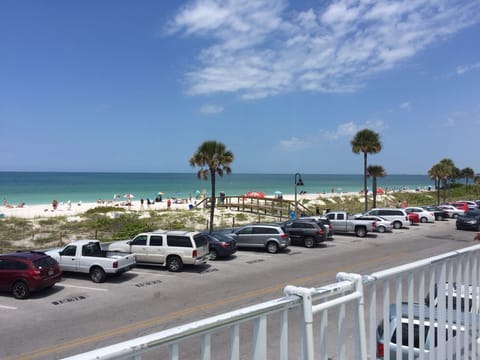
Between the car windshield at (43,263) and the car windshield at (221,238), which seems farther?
the car windshield at (221,238)

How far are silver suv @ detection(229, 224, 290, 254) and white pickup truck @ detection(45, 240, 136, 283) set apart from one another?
8.52m

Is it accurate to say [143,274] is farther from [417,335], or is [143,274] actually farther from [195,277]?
[417,335]

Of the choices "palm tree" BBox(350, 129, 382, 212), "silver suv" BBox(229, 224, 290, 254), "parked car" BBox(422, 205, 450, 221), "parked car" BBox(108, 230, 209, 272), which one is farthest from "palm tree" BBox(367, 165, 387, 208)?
"parked car" BBox(108, 230, 209, 272)

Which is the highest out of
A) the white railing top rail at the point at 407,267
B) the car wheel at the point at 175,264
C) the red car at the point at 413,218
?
the white railing top rail at the point at 407,267

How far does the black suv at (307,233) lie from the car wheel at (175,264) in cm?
1011

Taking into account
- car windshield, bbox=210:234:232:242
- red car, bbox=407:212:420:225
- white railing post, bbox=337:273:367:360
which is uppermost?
white railing post, bbox=337:273:367:360

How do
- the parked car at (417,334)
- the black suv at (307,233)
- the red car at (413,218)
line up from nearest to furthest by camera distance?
the parked car at (417,334)
the black suv at (307,233)
the red car at (413,218)

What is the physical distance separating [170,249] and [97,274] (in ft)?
11.6

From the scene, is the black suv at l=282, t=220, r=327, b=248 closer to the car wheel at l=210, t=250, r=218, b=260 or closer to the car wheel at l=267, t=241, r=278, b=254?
the car wheel at l=267, t=241, r=278, b=254

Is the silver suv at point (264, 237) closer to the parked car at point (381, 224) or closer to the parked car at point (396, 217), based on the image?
the parked car at point (381, 224)

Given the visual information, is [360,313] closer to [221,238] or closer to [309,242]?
[221,238]

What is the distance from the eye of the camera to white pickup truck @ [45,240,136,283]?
52.2ft

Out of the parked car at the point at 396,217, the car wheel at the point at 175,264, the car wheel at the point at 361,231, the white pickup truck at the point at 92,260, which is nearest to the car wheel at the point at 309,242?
the car wheel at the point at 361,231

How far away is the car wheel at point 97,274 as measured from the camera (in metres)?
16.0
